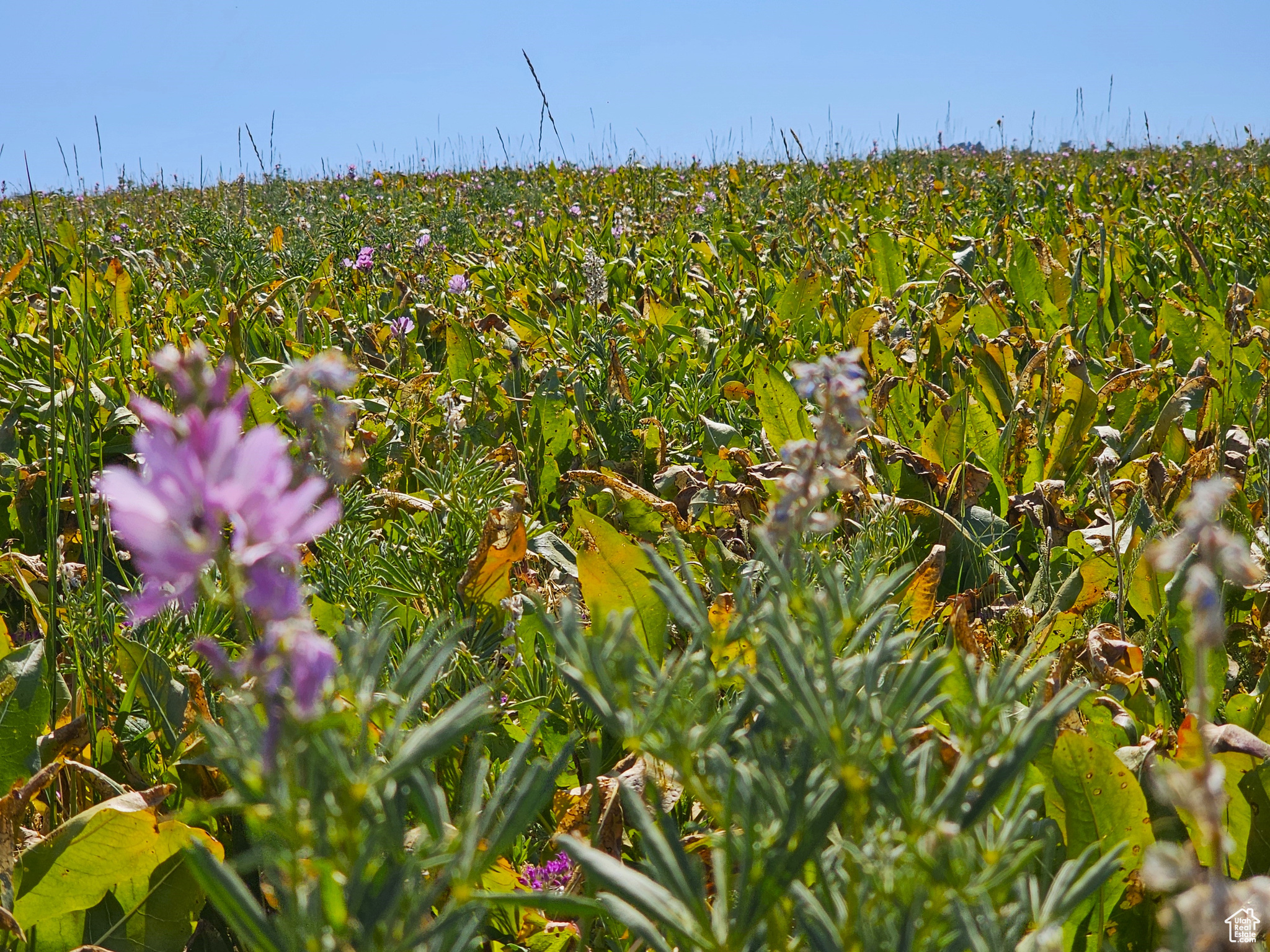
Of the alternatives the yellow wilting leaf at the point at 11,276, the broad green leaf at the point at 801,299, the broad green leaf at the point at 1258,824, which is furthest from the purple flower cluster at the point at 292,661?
the yellow wilting leaf at the point at 11,276

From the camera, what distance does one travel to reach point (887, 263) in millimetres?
4020

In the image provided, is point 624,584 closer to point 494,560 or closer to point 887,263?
point 494,560

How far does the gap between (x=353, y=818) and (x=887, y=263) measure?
372cm

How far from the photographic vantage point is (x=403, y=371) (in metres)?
3.40

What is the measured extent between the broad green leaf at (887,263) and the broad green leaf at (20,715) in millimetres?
3287

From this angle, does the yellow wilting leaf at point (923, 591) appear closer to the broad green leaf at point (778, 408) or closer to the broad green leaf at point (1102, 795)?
the broad green leaf at point (1102, 795)

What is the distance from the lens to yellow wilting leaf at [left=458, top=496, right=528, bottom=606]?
1851mm

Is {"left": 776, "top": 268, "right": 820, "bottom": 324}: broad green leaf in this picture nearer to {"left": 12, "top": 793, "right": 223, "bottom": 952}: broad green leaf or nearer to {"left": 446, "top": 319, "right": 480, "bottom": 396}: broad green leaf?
{"left": 446, "top": 319, "right": 480, "bottom": 396}: broad green leaf

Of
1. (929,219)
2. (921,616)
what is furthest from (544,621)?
(929,219)

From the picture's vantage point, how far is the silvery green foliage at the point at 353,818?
0.63 m

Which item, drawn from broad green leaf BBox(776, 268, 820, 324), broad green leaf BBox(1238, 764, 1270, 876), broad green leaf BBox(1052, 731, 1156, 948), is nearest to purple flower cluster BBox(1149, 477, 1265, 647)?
broad green leaf BBox(1052, 731, 1156, 948)

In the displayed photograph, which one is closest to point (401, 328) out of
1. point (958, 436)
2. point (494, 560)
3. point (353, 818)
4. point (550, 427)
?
point (550, 427)

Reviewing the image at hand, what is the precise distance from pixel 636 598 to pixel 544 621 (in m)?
0.88

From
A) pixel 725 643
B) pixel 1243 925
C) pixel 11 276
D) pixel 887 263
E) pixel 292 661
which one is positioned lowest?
pixel 1243 925
